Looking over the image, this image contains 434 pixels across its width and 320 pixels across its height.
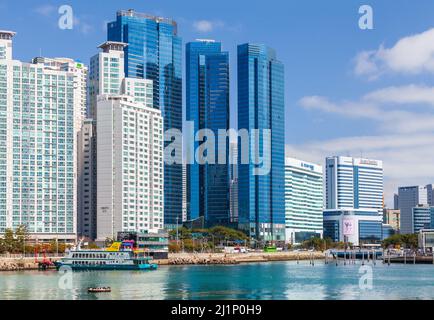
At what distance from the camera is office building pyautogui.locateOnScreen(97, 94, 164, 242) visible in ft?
375

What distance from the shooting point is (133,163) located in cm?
11669

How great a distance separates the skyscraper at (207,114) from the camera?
15938 centimetres

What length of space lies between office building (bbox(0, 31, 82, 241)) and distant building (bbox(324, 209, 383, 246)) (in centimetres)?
8735

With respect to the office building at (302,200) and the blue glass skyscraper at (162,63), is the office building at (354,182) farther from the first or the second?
the blue glass skyscraper at (162,63)

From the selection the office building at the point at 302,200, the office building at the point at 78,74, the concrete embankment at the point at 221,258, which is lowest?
the concrete embankment at the point at 221,258

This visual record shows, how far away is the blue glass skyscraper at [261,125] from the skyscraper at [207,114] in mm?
5787

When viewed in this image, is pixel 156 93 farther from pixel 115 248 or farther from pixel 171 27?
pixel 115 248

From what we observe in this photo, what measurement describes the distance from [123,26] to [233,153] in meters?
37.2

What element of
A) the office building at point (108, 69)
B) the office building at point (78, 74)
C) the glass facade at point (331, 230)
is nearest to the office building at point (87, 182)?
the office building at point (78, 74)

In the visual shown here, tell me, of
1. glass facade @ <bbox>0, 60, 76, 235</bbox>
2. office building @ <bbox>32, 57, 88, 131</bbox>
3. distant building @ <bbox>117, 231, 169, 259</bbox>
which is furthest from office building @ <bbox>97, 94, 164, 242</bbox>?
office building @ <bbox>32, 57, 88, 131</bbox>

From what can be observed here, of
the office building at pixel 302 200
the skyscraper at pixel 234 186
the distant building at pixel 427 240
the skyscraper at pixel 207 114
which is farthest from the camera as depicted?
the office building at pixel 302 200

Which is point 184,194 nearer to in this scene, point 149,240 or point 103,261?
point 149,240

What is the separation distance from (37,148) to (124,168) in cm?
1371

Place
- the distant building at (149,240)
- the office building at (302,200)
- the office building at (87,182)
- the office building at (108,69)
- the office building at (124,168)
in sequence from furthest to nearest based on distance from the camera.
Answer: the office building at (302,200), the office building at (108,69), the office building at (87,182), the office building at (124,168), the distant building at (149,240)
